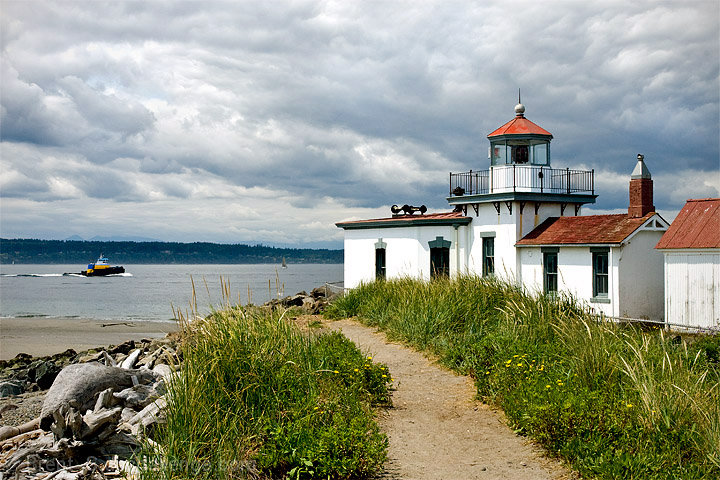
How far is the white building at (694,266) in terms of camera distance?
16.2m

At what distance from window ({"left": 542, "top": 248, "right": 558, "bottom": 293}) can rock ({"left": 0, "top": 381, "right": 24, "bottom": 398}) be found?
15.2 meters

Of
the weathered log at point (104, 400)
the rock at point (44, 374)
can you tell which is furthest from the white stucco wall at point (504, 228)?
the weathered log at point (104, 400)

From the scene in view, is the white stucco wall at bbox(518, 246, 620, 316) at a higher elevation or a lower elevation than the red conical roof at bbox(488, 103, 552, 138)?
lower

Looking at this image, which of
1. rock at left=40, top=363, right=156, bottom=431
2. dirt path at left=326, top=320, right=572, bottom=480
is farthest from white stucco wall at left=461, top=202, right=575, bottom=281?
rock at left=40, top=363, right=156, bottom=431

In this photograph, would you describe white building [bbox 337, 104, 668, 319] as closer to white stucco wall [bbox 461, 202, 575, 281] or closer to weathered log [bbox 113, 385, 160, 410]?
white stucco wall [bbox 461, 202, 575, 281]

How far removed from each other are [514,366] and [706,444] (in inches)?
115

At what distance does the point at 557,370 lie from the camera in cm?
848

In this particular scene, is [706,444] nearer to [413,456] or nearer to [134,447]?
[413,456]

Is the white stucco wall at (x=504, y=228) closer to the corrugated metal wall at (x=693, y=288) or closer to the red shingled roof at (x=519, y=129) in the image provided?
the red shingled roof at (x=519, y=129)

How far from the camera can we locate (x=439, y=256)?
75.9 ft

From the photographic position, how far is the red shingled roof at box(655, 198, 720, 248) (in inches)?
650

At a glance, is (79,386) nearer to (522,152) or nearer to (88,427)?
(88,427)

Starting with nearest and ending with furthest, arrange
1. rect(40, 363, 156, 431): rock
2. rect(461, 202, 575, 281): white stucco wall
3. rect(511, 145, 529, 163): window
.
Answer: rect(40, 363, 156, 431): rock < rect(461, 202, 575, 281): white stucco wall < rect(511, 145, 529, 163): window

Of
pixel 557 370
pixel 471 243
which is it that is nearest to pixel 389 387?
pixel 557 370
